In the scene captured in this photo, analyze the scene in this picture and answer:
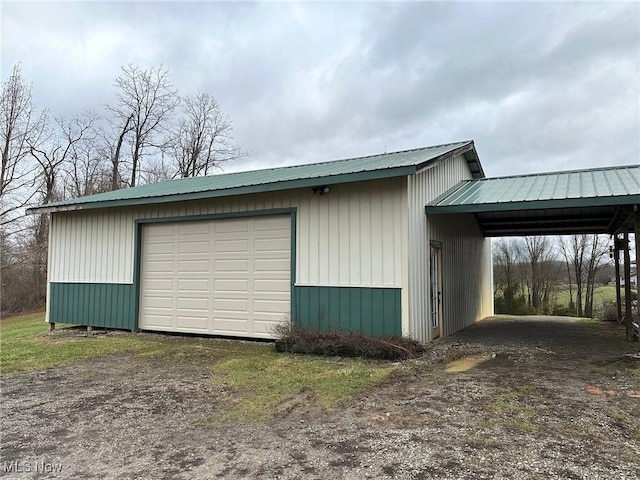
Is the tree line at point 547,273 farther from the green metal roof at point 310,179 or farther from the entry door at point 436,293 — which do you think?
the entry door at point 436,293

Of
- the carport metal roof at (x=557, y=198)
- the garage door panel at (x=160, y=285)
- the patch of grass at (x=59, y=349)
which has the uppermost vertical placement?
the carport metal roof at (x=557, y=198)

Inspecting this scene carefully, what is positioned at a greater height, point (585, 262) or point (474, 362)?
point (585, 262)

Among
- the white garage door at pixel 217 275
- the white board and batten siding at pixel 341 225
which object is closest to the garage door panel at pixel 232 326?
the white garage door at pixel 217 275

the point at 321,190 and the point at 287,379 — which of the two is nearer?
the point at 287,379

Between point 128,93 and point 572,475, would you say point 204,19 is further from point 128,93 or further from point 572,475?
point 128,93

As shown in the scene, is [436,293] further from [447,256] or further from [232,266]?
[232,266]

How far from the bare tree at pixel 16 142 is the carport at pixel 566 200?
810 inches

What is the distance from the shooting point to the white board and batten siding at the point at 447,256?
696 centimetres

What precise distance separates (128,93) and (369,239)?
23151 millimetres

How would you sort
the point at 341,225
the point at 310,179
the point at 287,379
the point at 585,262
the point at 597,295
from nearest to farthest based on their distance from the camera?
the point at 287,379 → the point at 310,179 → the point at 341,225 → the point at 597,295 → the point at 585,262

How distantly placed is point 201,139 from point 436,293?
2228 centimetres

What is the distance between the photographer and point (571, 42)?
10844 mm

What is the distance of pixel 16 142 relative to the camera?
2089 cm

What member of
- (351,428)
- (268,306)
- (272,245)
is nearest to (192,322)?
(268,306)
